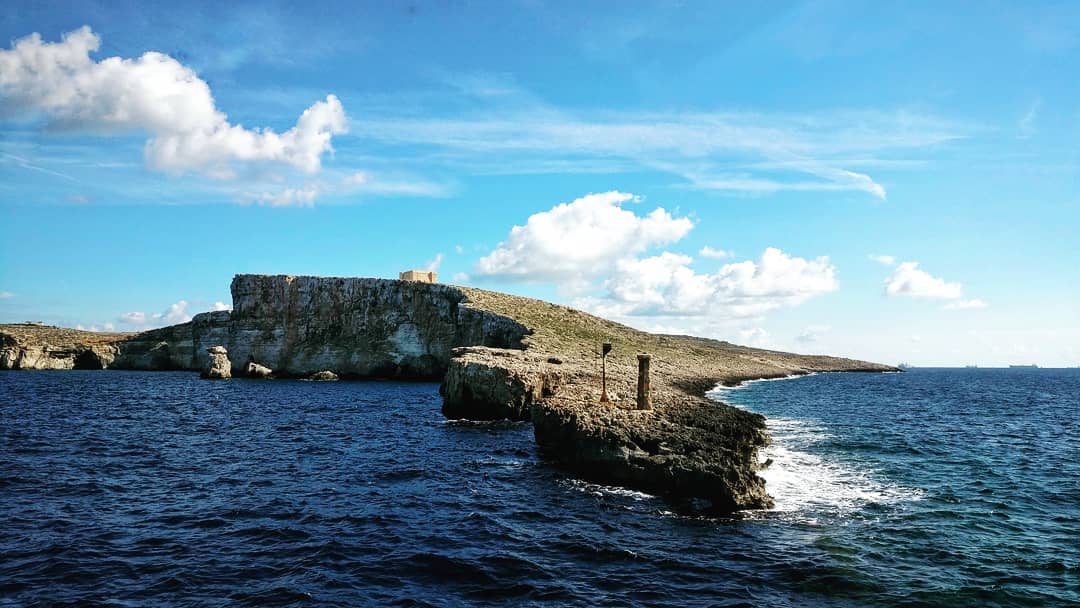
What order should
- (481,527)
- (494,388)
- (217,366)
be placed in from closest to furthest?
(481,527) < (494,388) < (217,366)

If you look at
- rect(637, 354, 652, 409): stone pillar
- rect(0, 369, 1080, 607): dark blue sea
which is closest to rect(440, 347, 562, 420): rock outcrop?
rect(0, 369, 1080, 607): dark blue sea

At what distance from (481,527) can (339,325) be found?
85.2 meters

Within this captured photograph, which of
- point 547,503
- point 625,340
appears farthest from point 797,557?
point 625,340

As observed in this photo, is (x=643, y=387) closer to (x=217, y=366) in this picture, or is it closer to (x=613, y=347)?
(x=613, y=347)

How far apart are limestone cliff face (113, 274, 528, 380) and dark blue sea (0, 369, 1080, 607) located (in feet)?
195

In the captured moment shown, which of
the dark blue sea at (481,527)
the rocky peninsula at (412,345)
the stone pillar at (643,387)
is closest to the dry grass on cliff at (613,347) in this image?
the rocky peninsula at (412,345)

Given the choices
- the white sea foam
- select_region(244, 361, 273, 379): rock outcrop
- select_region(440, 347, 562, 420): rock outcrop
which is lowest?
the white sea foam

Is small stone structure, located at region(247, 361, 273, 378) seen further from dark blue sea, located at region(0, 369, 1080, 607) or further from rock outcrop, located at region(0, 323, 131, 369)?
dark blue sea, located at region(0, 369, 1080, 607)

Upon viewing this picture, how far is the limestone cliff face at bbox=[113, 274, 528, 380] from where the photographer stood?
321 feet

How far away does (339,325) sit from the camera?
99188mm

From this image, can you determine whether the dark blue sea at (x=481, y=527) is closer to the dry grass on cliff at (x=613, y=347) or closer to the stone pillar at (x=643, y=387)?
the stone pillar at (x=643, y=387)

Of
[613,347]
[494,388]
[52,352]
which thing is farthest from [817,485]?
[52,352]

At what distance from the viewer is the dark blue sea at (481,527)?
590 inches

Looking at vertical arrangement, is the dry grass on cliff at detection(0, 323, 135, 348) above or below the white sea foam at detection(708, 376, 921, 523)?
above
